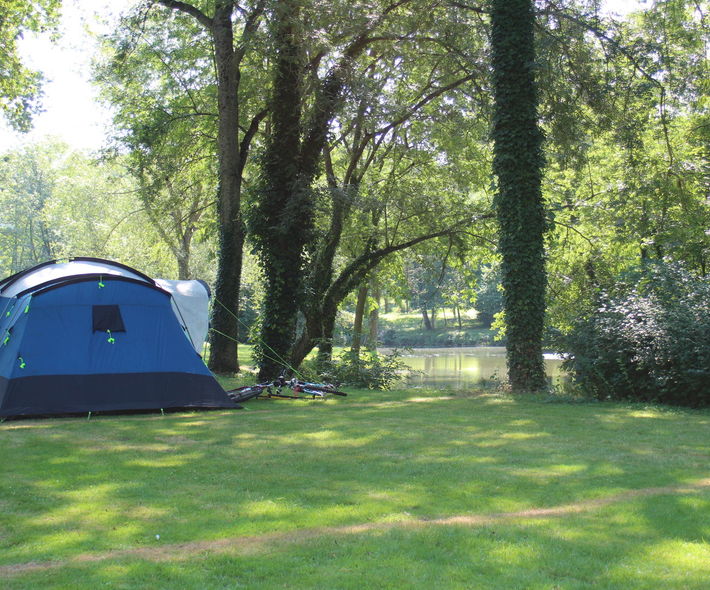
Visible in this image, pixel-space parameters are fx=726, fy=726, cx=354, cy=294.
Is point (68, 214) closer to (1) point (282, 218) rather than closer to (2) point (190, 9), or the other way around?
(2) point (190, 9)

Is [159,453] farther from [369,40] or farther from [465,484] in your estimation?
[369,40]

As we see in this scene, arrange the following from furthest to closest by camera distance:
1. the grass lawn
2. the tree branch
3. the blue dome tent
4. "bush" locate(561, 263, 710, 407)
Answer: the tree branch < "bush" locate(561, 263, 710, 407) < the blue dome tent < the grass lawn

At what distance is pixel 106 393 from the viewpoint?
10.1 metres

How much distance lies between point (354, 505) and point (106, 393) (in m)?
5.79

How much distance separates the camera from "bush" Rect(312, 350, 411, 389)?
15.2 metres

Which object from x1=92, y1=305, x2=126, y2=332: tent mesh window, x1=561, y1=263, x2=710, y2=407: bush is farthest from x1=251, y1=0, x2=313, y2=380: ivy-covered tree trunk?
x1=561, y1=263, x2=710, y2=407: bush

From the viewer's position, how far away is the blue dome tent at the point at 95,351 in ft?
32.3

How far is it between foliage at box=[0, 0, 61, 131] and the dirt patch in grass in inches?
649

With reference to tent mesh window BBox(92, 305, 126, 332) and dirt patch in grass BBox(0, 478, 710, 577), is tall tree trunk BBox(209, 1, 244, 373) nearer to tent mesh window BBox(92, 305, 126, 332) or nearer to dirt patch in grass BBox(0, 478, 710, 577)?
tent mesh window BBox(92, 305, 126, 332)

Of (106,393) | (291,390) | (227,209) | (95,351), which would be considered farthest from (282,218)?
(106,393)

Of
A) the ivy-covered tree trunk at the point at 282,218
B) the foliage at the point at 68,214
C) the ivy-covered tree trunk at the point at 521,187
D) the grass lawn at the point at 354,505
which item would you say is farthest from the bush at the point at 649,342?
the foliage at the point at 68,214

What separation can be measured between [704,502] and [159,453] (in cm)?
513

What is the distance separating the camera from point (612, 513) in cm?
520

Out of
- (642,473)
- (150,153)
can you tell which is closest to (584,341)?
(642,473)
